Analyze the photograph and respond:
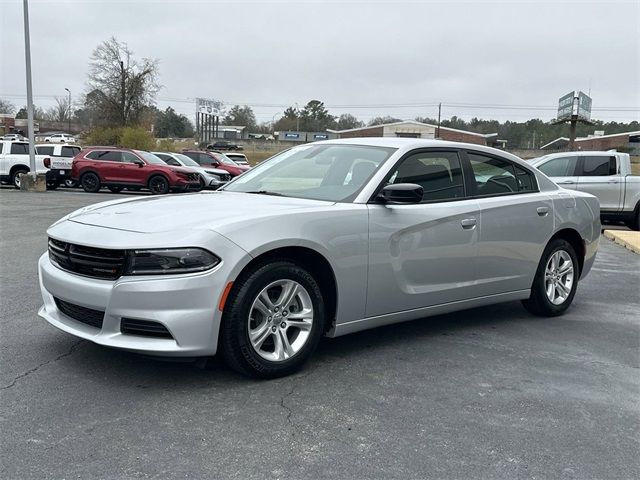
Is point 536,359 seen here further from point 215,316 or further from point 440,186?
point 215,316

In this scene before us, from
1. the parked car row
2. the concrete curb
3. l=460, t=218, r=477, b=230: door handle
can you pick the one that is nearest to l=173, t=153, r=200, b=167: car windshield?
the parked car row

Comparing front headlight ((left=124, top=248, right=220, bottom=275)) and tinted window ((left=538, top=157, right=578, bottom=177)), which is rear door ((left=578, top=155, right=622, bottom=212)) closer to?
tinted window ((left=538, top=157, right=578, bottom=177))

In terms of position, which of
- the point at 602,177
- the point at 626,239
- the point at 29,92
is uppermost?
the point at 29,92

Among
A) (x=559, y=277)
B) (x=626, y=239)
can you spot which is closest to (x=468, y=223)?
(x=559, y=277)

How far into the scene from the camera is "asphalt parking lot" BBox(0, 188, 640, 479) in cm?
278

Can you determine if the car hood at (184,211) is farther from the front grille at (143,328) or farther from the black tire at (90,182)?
the black tire at (90,182)

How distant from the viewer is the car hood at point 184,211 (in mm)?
3582

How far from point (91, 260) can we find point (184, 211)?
0.65 metres

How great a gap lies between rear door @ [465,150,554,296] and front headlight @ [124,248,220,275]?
249 centimetres

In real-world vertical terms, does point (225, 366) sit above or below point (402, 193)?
below

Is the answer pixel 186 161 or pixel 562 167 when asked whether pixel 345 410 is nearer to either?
pixel 562 167

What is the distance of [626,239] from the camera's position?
1116 cm

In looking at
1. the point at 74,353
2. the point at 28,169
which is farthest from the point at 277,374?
the point at 28,169

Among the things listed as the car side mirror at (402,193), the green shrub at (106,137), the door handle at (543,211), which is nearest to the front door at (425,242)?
the car side mirror at (402,193)
